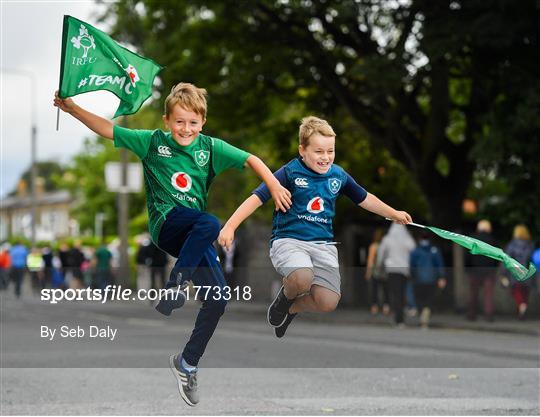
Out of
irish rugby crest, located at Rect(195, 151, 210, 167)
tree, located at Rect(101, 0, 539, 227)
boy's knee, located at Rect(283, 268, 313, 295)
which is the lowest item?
boy's knee, located at Rect(283, 268, 313, 295)

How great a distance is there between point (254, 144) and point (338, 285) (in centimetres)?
3985

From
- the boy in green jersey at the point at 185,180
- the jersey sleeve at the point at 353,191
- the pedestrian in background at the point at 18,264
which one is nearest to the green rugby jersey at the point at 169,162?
the boy in green jersey at the point at 185,180

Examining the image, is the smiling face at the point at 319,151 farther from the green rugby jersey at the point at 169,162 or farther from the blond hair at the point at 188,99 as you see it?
the blond hair at the point at 188,99

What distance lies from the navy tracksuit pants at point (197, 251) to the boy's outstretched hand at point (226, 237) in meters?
0.02

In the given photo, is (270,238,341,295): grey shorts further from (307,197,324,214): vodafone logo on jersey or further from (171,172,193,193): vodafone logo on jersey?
(171,172,193,193): vodafone logo on jersey

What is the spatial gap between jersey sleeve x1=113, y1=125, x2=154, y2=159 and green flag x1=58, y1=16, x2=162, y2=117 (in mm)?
99

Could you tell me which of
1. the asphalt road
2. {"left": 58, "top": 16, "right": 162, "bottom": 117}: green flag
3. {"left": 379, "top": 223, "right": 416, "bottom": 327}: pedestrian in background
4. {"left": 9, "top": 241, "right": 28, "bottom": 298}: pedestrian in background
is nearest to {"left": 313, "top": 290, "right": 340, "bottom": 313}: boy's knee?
{"left": 58, "top": 16, "right": 162, "bottom": 117}: green flag

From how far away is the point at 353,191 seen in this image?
3.91 metres

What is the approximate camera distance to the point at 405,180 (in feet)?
145

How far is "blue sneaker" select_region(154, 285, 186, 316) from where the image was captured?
3.82 m

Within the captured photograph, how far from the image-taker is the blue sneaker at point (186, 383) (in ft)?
12.8

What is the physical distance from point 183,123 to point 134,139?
19 centimetres

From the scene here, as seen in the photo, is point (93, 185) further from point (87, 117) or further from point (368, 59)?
point (87, 117)

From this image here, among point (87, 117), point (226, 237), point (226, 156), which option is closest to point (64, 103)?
point (87, 117)
